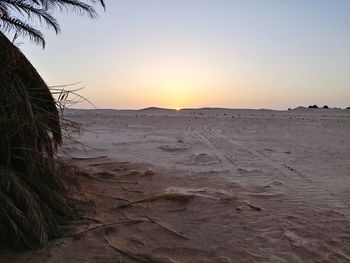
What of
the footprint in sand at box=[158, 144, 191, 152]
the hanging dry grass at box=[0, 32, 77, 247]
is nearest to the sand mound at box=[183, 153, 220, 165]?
the footprint in sand at box=[158, 144, 191, 152]

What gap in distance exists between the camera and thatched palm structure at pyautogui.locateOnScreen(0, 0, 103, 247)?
5.03 m

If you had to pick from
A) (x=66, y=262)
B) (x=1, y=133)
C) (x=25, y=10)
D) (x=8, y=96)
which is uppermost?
(x=25, y=10)

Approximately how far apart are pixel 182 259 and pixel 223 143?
10303 millimetres

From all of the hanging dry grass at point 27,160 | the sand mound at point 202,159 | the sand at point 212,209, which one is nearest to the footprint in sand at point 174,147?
the sand at point 212,209

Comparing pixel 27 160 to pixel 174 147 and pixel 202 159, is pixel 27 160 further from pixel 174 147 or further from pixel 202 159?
pixel 174 147

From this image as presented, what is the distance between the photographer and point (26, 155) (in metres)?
5.50

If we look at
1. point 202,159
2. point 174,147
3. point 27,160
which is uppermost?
point 27,160

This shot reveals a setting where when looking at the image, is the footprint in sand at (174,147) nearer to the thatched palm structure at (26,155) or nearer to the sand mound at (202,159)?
the sand mound at (202,159)

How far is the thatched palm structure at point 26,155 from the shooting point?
5027 mm

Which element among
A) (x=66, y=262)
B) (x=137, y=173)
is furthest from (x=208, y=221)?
(x=137, y=173)

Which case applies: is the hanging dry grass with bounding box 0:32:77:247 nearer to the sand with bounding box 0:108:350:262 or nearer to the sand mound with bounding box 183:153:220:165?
the sand with bounding box 0:108:350:262

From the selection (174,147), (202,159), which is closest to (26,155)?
(202,159)

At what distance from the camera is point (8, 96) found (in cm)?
540

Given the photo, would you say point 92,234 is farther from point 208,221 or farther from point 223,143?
point 223,143
